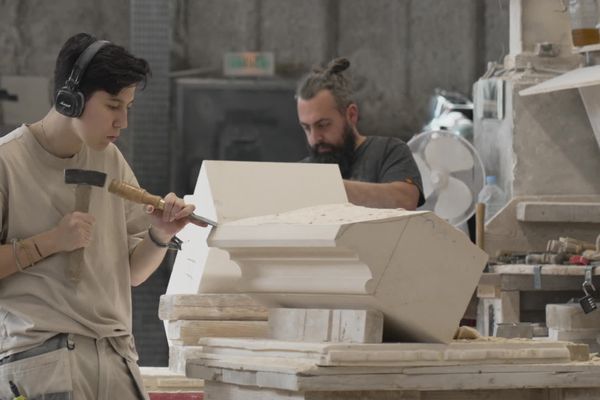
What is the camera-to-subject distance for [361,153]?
531 centimetres

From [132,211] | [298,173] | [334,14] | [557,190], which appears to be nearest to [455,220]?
[557,190]

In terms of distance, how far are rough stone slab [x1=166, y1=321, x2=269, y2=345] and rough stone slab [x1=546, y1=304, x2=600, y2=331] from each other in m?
2.80

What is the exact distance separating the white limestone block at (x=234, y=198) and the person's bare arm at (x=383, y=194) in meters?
0.81

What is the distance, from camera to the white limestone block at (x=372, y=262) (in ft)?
9.57

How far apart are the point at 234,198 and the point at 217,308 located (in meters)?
0.34

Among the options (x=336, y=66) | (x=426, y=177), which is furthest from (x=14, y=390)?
(x=426, y=177)

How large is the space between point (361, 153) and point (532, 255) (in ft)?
6.41

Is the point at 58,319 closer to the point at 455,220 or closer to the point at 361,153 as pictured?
the point at 361,153

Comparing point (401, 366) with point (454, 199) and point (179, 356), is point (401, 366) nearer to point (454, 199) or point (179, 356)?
point (179, 356)

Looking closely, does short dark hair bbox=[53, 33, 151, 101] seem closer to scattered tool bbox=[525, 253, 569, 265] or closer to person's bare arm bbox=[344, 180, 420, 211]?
person's bare arm bbox=[344, 180, 420, 211]

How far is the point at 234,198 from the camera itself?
378cm

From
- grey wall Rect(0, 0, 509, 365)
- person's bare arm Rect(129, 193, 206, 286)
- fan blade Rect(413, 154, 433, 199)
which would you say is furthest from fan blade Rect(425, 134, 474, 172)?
person's bare arm Rect(129, 193, 206, 286)

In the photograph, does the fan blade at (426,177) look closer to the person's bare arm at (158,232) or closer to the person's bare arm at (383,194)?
the person's bare arm at (383,194)

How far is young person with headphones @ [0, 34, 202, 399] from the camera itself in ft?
10.1
